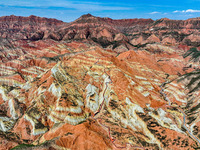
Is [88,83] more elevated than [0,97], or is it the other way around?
[88,83]

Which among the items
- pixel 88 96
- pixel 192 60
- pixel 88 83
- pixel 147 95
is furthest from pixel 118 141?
pixel 192 60

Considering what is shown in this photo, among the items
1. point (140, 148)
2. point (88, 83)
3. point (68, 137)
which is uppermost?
point (88, 83)

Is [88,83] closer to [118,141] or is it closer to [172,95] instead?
[118,141]

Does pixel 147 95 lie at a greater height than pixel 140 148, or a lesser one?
greater

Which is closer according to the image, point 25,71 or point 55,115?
point 55,115

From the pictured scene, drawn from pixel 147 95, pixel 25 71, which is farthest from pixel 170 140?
pixel 25 71

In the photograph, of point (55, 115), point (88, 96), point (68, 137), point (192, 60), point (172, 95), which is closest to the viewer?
point (68, 137)

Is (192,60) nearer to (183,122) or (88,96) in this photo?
(183,122)

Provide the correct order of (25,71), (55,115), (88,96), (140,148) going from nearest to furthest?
(140,148), (55,115), (88,96), (25,71)

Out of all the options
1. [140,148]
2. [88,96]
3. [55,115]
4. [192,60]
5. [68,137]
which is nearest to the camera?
[68,137]

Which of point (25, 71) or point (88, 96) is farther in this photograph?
point (25, 71)
